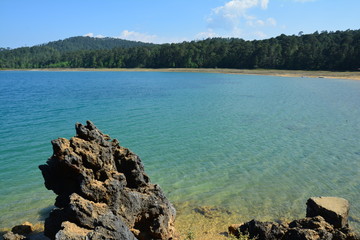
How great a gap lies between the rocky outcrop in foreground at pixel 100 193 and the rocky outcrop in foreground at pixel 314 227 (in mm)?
2319

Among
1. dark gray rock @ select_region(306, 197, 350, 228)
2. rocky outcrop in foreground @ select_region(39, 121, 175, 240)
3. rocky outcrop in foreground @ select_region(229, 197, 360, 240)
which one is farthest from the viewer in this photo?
dark gray rock @ select_region(306, 197, 350, 228)

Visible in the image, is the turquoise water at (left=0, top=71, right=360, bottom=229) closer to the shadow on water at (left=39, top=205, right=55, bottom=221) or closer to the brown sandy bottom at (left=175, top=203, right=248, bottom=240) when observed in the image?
the shadow on water at (left=39, top=205, right=55, bottom=221)

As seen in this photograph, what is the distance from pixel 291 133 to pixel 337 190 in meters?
10.3

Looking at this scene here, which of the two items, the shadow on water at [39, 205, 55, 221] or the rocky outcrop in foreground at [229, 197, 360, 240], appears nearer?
the rocky outcrop in foreground at [229, 197, 360, 240]

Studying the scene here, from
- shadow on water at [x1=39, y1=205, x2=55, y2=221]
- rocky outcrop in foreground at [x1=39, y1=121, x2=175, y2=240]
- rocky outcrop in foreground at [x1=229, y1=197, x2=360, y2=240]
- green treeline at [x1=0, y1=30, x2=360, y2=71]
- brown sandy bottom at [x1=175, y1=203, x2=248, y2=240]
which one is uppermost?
green treeline at [x1=0, y1=30, x2=360, y2=71]

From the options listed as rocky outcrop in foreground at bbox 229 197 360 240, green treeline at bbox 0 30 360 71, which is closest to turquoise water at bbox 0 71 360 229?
rocky outcrop in foreground at bbox 229 197 360 240

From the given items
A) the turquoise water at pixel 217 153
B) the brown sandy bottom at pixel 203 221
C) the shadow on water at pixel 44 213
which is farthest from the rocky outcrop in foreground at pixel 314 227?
the shadow on water at pixel 44 213

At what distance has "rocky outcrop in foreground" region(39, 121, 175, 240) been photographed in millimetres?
6305

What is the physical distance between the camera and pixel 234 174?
45.8ft

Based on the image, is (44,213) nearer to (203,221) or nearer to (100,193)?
(100,193)

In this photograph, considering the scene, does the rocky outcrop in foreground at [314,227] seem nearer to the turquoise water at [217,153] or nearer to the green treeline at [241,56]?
the turquoise water at [217,153]

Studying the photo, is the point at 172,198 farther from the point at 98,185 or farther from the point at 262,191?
the point at 98,185

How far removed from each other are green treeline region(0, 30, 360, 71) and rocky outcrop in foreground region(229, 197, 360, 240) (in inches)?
A: 3812

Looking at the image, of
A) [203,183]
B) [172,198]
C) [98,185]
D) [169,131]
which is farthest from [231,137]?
[98,185]
